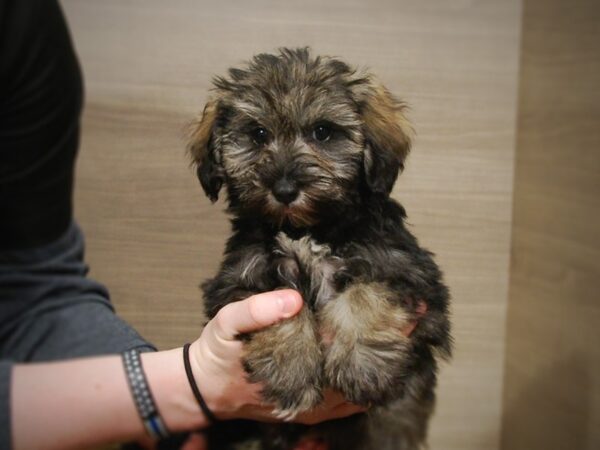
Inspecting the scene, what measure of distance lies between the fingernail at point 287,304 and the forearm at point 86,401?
26 cm

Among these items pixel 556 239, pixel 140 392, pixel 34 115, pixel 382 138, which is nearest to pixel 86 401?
pixel 140 392

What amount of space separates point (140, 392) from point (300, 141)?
600mm

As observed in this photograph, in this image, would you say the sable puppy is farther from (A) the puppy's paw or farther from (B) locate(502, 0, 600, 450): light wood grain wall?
(B) locate(502, 0, 600, 450): light wood grain wall

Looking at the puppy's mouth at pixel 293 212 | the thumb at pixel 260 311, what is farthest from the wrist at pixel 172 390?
the puppy's mouth at pixel 293 212

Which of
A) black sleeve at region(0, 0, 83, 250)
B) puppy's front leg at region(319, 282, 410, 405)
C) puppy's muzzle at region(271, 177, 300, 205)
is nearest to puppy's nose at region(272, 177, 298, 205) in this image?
puppy's muzzle at region(271, 177, 300, 205)

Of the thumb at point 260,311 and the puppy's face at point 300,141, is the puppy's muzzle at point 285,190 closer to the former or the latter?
the puppy's face at point 300,141

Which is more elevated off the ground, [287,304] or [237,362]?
[287,304]

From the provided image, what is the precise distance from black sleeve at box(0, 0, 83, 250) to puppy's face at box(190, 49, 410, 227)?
1.19 feet

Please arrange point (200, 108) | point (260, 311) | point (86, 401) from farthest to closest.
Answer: point (200, 108) → point (260, 311) → point (86, 401)

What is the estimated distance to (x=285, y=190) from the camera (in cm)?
113

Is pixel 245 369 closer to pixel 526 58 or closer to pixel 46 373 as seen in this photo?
pixel 46 373

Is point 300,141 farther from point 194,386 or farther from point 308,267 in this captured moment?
point 194,386

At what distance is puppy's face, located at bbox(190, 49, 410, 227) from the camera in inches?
46.2

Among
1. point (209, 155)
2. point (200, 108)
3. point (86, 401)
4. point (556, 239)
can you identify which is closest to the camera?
point (86, 401)
